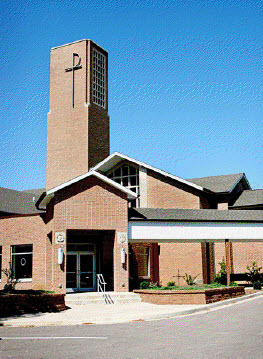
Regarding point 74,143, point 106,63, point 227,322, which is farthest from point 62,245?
point 106,63

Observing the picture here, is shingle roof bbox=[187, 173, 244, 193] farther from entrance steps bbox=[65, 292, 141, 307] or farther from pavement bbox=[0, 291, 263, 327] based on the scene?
pavement bbox=[0, 291, 263, 327]

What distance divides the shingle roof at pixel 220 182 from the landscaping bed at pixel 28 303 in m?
20.2

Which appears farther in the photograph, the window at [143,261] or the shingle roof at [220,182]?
the shingle roof at [220,182]

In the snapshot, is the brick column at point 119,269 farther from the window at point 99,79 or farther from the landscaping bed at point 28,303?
the window at point 99,79

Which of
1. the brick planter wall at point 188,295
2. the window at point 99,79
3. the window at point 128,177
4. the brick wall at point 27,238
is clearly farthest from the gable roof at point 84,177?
the window at point 99,79

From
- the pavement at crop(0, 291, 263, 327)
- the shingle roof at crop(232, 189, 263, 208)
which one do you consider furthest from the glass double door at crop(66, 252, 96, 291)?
the shingle roof at crop(232, 189, 263, 208)

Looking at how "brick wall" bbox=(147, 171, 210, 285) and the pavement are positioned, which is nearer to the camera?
the pavement

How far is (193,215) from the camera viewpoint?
95.4 ft

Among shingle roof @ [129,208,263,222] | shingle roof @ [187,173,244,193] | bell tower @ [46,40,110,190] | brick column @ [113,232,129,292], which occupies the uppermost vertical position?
bell tower @ [46,40,110,190]

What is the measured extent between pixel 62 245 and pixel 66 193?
112 inches

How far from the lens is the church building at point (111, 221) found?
85.4 ft

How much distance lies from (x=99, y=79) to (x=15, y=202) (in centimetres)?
1558

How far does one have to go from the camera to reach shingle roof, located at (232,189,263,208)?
121ft

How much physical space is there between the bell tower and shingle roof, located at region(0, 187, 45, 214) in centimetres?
252
